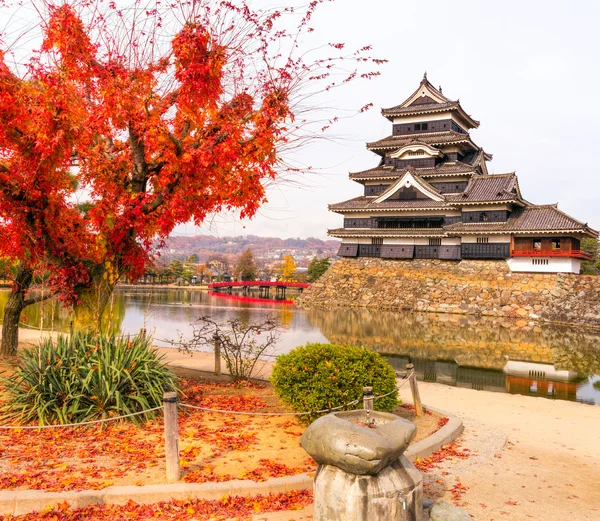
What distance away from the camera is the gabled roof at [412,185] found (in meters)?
39.2

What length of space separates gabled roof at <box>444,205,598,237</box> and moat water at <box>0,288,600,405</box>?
25.2 feet

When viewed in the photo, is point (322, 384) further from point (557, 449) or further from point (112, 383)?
point (557, 449)

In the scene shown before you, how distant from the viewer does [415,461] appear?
236 inches

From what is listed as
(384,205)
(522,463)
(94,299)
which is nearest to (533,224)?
(384,205)

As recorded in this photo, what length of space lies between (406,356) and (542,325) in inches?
627

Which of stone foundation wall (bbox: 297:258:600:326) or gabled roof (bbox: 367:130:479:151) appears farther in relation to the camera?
gabled roof (bbox: 367:130:479:151)

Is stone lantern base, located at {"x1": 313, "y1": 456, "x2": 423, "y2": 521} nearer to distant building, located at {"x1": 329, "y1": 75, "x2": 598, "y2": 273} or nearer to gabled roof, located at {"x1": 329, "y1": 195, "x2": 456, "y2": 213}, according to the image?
distant building, located at {"x1": 329, "y1": 75, "x2": 598, "y2": 273}

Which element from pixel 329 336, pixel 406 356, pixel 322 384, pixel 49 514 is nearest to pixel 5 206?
pixel 49 514

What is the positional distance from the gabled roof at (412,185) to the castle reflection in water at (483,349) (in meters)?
11.0

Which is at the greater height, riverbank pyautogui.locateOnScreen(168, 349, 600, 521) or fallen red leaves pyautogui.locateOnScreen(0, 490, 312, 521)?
fallen red leaves pyautogui.locateOnScreen(0, 490, 312, 521)

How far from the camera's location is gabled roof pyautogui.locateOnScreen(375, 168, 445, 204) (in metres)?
39.2

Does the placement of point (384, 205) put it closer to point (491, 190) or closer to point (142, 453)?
point (491, 190)

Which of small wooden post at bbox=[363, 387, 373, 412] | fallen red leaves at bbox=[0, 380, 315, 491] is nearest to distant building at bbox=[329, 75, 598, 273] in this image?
small wooden post at bbox=[363, 387, 373, 412]

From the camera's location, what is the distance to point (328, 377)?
657 centimetres
